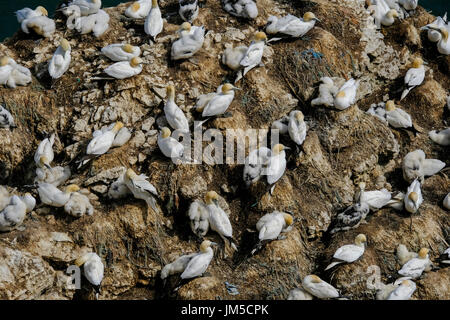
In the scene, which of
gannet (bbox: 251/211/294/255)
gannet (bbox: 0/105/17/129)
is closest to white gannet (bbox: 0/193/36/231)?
gannet (bbox: 0/105/17/129)

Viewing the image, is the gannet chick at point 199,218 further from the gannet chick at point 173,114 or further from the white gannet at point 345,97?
the white gannet at point 345,97

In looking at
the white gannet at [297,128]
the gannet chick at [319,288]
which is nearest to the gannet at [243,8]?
the white gannet at [297,128]

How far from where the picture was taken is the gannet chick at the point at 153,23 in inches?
671

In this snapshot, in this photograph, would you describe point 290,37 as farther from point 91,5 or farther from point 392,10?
point 91,5

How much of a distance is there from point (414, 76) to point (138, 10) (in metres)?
6.05

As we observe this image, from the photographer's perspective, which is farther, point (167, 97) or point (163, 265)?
point (167, 97)

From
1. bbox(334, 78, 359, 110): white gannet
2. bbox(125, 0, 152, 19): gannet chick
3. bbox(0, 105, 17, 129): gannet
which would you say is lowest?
bbox(0, 105, 17, 129): gannet

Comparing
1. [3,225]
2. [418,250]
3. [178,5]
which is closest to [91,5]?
[178,5]

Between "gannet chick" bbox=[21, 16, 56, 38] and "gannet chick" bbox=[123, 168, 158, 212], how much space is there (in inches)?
170

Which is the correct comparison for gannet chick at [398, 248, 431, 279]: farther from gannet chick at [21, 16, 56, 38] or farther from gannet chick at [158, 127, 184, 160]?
gannet chick at [21, 16, 56, 38]

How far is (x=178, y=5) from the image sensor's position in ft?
60.4

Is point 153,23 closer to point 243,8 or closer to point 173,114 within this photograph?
point 243,8

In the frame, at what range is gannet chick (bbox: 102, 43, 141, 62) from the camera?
16.4 meters

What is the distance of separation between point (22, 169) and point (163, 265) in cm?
347
